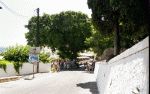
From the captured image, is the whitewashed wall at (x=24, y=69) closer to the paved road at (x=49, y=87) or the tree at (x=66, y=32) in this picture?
the paved road at (x=49, y=87)

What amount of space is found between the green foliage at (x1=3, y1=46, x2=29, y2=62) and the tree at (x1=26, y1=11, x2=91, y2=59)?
20.9 m

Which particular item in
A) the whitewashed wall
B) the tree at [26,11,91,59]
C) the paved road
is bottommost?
the paved road

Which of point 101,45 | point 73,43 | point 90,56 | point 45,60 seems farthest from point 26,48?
point 90,56

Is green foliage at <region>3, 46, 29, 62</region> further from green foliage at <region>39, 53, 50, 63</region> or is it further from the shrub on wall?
green foliage at <region>39, 53, 50, 63</region>

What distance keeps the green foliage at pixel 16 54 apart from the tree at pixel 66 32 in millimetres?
20917

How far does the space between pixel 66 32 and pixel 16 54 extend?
23629 mm

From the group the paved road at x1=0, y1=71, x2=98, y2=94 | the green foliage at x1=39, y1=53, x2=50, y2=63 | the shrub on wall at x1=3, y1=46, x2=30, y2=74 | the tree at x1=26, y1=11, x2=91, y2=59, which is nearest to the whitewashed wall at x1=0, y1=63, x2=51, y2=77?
the green foliage at x1=39, y1=53, x2=50, y2=63

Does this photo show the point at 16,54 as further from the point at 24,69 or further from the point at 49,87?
the point at 49,87

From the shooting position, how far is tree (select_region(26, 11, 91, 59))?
65875mm

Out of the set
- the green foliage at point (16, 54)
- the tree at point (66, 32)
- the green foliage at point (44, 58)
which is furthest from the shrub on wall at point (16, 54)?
the tree at point (66, 32)

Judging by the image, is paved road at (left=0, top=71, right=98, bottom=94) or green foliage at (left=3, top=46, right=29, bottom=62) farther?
green foliage at (left=3, top=46, right=29, bottom=62)

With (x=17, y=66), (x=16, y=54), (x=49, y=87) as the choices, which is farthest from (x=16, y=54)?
(x=49, y=87)

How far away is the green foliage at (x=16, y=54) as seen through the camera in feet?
142

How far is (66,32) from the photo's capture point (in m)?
66.2
